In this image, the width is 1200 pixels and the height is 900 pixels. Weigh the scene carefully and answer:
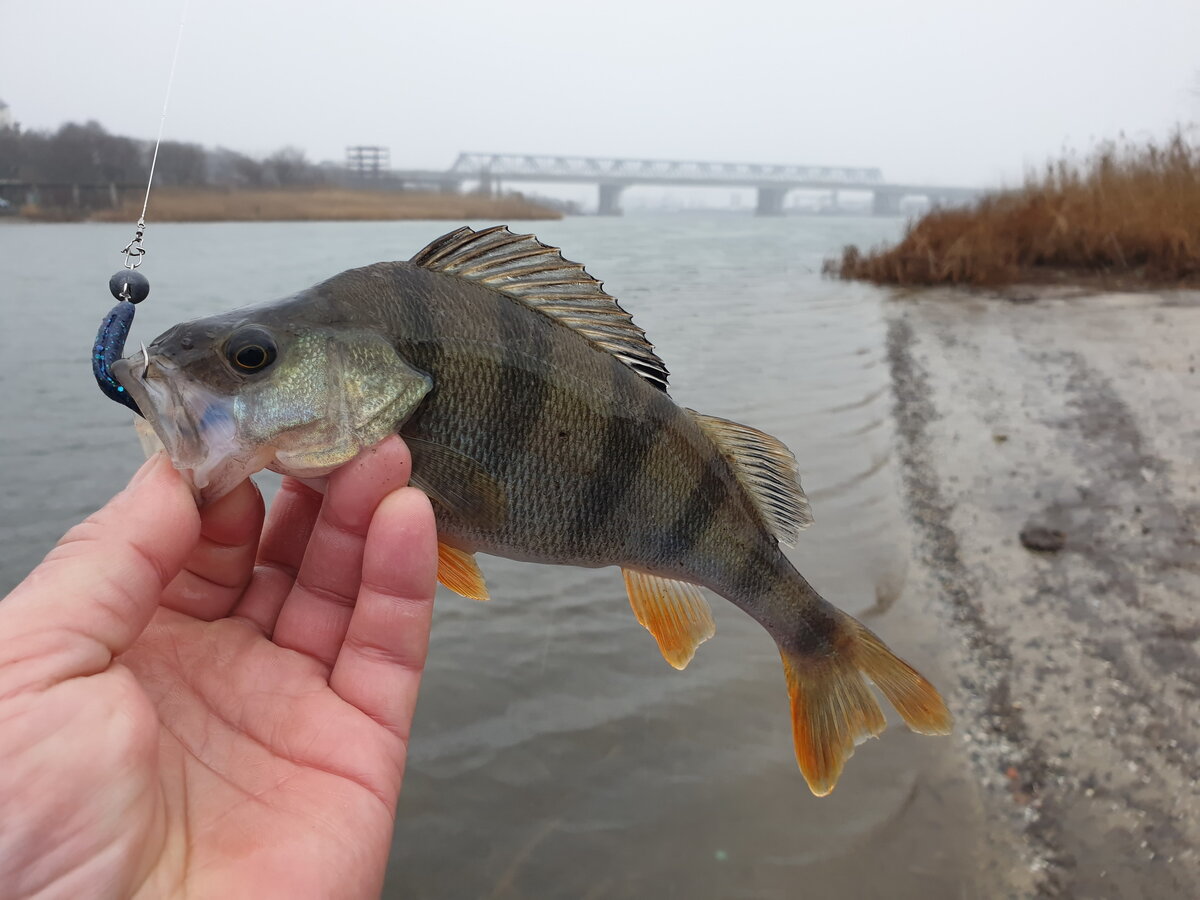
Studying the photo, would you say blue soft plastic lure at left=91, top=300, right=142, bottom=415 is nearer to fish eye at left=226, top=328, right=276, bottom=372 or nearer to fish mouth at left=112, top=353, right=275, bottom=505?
fish mouth at left=112, top=353, right=275, bottom=505

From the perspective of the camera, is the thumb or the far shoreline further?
the far shoreline

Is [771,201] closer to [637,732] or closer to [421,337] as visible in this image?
[637,732]

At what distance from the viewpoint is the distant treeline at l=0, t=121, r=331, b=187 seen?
30.2 feet

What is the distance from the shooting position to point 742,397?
8039 millimetres

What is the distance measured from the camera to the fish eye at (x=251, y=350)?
1.52 m

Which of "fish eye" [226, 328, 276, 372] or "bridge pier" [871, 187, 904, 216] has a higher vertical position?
"bridge pier" [871, 187, 904, 216]

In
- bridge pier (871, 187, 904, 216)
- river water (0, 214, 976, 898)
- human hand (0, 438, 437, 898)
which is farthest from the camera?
bridge pier (871, 187, 904, 216)

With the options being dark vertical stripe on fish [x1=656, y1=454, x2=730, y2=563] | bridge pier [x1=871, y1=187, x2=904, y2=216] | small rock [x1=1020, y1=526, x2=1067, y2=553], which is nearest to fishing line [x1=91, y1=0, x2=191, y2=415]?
dark vertical stripe on fish [x1=656, y1=454, x2=730, y2=563]

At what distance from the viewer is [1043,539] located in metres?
4.50

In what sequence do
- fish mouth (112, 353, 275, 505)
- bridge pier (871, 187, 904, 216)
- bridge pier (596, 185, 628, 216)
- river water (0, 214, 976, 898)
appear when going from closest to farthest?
fish mouth (112, 353, 275, 505) → river water (0, 214, 976, 898) → bridge pier (596, 185, 628, 216) → bridge pier (871, 187, 904, 216)

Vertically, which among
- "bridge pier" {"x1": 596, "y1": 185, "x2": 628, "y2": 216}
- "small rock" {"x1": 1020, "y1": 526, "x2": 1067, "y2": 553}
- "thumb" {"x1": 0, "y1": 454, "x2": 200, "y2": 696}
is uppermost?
"bridge pier" {"x1": 596, "y1": 185, "x2": 628, "y2": 216}

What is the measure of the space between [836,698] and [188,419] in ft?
5.59

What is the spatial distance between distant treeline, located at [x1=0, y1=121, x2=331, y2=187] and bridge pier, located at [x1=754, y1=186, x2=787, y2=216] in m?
43.9

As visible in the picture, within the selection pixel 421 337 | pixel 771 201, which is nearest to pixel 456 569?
pixel 421 337
